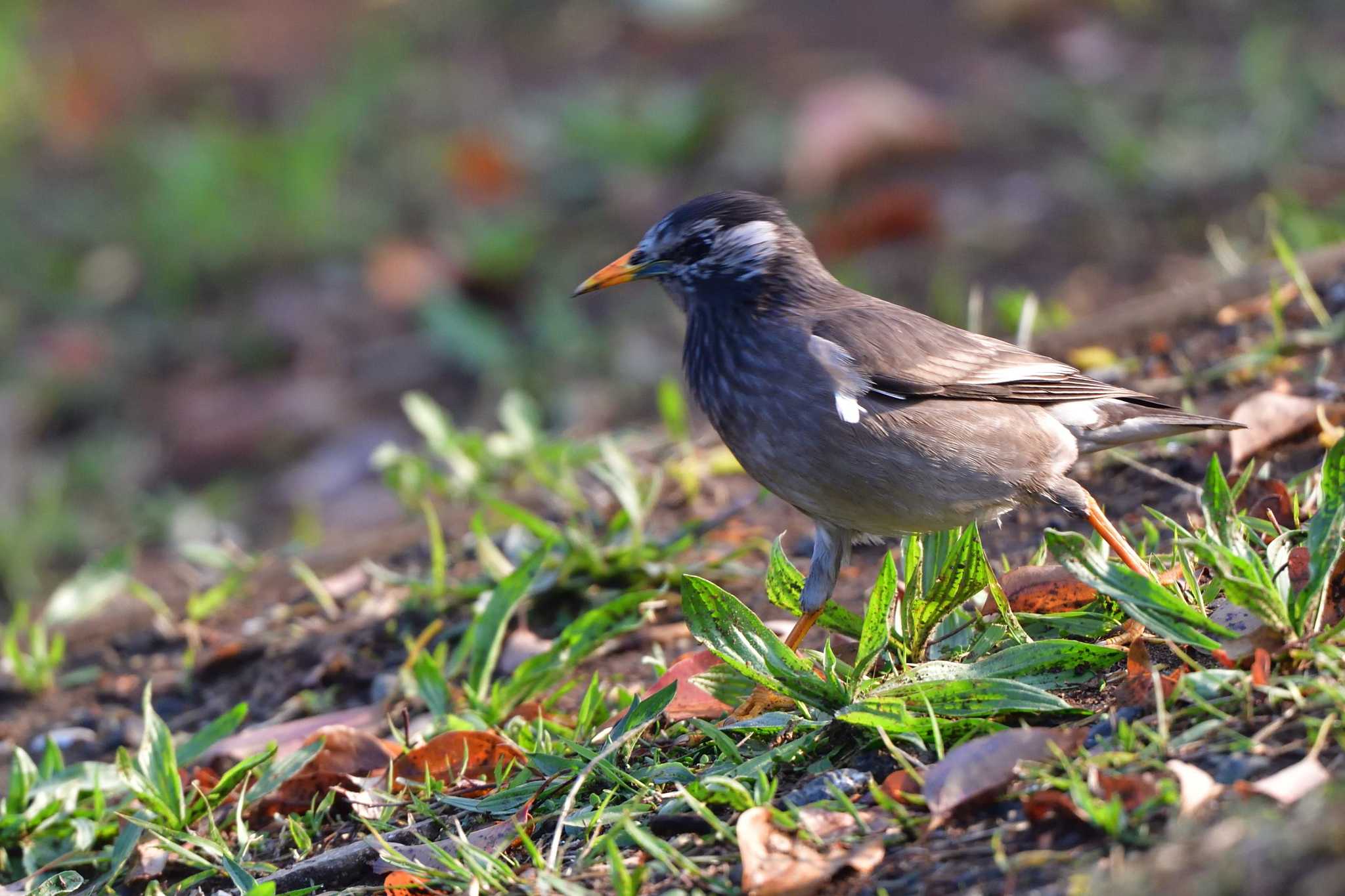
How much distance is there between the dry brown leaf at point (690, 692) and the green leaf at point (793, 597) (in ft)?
0.76

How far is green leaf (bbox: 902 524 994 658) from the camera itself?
3.49 meters

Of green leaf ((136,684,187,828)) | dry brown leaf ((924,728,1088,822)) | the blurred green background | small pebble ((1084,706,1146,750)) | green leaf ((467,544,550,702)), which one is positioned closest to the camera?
dry brown leaf ((924,728,1088,822))

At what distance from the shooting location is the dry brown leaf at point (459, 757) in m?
3.73

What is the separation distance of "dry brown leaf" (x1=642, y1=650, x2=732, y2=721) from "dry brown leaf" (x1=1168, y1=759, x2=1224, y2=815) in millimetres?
1185

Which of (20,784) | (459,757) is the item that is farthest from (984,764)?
(20,784)

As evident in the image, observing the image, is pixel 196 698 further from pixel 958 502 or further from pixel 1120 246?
pixel 1120 246

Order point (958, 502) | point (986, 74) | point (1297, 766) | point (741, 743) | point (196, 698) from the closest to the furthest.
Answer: point (1297, 766), point (741, 743), point (958, 502), point (196, 698), point (986, 74)

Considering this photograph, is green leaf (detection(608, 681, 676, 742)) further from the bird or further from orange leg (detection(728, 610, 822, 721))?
the bird

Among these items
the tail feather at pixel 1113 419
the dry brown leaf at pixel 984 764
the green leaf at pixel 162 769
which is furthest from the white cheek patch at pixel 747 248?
the green leaf at pixel 162 769

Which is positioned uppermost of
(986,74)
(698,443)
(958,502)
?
(986,74)

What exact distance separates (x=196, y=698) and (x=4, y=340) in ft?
15.8

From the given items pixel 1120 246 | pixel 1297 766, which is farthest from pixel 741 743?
pixel 1120 246

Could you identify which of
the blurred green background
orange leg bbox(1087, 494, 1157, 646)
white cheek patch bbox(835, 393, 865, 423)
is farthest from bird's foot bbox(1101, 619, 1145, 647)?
the blurred green background

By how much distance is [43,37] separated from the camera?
11453 millimetres
